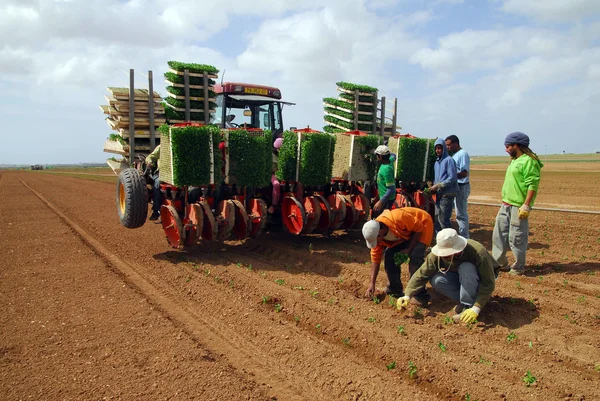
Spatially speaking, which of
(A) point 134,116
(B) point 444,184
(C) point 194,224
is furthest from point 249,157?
(B) point 444,184

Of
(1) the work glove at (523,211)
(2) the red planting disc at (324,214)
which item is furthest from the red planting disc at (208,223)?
(1) the work glove at (523,211)

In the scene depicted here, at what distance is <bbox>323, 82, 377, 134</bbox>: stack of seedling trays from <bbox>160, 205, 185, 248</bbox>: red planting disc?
15.3 feet

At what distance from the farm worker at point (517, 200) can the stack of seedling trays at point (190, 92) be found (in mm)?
5398

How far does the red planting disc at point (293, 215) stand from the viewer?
292 inches

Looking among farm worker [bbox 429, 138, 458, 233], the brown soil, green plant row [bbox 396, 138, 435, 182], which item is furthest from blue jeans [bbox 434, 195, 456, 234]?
green plant row [bbox 396, 138, 435, 182]

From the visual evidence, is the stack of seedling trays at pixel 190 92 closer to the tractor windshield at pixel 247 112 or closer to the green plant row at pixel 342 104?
the tractor windshield at pixel 247 112

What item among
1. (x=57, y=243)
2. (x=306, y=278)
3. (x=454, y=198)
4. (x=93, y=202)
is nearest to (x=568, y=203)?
(x=454, y=198)

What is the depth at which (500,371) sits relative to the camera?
3570 millimetres

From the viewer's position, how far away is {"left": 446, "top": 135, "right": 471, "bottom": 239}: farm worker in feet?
23.2

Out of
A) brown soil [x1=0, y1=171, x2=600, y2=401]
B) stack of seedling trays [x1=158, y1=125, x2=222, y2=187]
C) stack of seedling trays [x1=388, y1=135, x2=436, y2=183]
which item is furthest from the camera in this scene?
stack of seedling trays [x1=388, y1=135, x2=436, y2=183]

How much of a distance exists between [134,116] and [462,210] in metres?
5.94

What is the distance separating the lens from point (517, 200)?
5898mm

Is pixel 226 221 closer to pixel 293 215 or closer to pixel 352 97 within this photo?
pixel 293 215

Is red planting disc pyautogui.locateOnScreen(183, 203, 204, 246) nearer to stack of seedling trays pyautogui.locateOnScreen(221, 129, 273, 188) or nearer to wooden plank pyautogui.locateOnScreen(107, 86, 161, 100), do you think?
stack of seedling trays pyautogui.locateOnScreen(221, 129, 273, 188)
